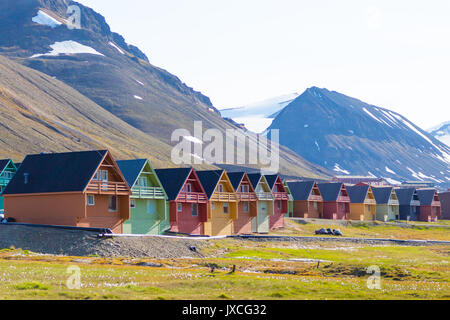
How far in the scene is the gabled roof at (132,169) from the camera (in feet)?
229

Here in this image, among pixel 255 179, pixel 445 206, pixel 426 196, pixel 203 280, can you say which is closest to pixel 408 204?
pixel 426 196

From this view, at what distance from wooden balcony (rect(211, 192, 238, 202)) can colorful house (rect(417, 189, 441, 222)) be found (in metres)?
75.7

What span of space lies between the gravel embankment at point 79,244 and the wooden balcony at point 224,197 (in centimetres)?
2288

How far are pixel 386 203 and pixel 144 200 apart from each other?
77.4 meters

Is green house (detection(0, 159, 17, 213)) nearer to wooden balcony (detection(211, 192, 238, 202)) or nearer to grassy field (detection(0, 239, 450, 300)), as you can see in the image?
wooden balcony (detection(211, 192, 238, 202))

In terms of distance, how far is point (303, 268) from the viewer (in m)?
48.3

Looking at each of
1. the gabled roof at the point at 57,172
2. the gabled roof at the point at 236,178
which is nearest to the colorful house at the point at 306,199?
the gabled roof at the point at 236,178

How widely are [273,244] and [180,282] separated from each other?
42519 millimetres

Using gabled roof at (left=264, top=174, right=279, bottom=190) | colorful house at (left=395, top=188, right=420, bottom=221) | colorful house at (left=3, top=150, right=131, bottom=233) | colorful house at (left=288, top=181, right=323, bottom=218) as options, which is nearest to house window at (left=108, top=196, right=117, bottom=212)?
colorful house at (left=3, top=150, right=131, bottom=233)

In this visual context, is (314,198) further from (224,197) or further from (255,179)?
(224,197)

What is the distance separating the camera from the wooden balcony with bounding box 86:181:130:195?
62081mm

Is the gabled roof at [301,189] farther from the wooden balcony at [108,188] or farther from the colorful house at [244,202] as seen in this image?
the wooden balcony at [108,188]
